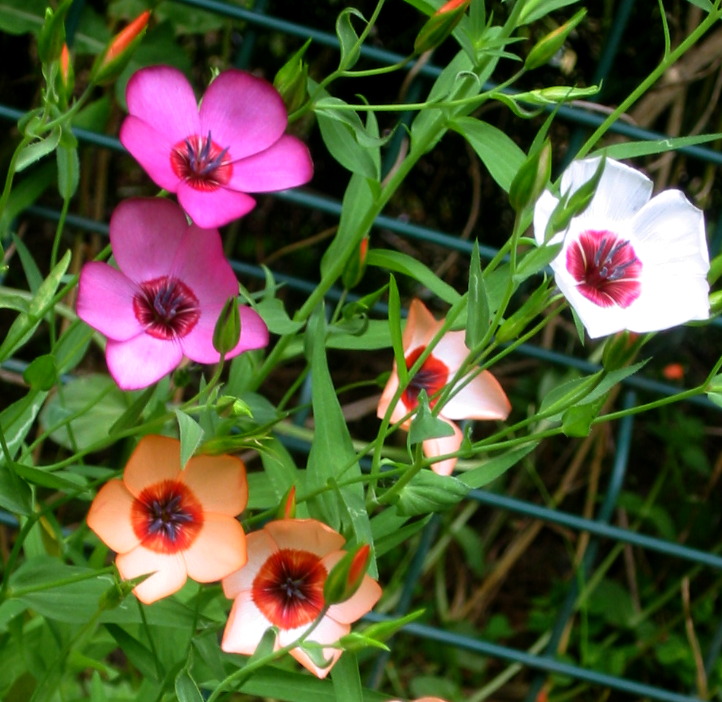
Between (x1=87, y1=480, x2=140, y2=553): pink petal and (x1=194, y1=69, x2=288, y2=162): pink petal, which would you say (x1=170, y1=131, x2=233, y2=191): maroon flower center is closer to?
(x1=194, y1=69, x2=288, y2=162): pink petal

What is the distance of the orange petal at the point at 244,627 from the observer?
0.57m

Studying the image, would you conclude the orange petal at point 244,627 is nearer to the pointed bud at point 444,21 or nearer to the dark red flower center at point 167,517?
the dark red flower center at point 167,517

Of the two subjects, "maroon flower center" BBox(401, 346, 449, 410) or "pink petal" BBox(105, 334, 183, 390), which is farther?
"maroon flower center" BBox(401, 346, 449, 410)

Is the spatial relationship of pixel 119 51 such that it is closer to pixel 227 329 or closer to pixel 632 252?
pixel 227 329

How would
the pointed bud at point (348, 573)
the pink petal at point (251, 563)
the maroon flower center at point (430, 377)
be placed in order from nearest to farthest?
1. the pointed bud at point (348, 573)
2. the pink petal at point (251, 563)
3. the maroon flower center at point (430, 377)

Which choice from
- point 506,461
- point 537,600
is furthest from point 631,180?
point 537,600

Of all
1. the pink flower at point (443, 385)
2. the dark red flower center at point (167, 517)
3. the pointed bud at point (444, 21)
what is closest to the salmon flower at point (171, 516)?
the dark red flower center at point (167, 517)

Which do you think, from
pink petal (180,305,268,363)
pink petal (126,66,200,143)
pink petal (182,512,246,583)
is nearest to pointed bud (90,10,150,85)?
pink petal (126,66,200,143)

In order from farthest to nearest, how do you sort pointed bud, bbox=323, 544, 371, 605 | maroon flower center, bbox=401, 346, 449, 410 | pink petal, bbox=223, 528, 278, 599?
maroon flower center, bbox=401, 346, 449, 410
pink petal, bbox=223, 528, 278, 599
pointed bud, bbox=323, 544, 371, 605

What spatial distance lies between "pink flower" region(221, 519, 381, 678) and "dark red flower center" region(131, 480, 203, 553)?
3 centimetres

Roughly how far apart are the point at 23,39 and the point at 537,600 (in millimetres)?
900

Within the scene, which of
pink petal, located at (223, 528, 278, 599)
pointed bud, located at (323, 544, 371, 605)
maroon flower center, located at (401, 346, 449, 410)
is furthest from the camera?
maroon flower center, located at (401, 346, 449, 410)

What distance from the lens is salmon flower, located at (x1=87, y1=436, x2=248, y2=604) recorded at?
56 centimetres

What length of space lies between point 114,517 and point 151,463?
3 centimetres
